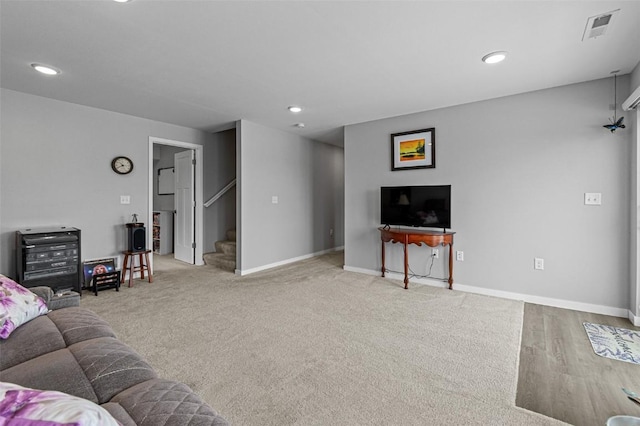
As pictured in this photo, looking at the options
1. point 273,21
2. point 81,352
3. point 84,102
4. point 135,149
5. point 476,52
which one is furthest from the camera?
point 135,149

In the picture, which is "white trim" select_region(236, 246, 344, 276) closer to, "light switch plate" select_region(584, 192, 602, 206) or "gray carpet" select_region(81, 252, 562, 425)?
"gray carpet" select_region(81, 252, 562, 425)

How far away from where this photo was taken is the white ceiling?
6.48 feet

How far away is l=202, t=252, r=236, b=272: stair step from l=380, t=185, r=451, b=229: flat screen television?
252 centimetres

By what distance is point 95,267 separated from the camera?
12.7 ft

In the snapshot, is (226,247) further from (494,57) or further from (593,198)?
(593,198)

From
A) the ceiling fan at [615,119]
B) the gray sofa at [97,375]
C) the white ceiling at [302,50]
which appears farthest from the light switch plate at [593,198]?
the gray sofa at [97,375]

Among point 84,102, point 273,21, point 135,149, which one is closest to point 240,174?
point 135,149

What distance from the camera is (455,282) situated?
12.8 feet

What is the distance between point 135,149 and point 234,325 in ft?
10.4

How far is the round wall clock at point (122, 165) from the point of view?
4194 millimetres

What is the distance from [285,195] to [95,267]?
2921 mm

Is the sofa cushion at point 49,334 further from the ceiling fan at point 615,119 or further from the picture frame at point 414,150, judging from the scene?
the ceiling fan at point 615,119

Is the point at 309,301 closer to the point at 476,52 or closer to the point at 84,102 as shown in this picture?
the point at 476,52

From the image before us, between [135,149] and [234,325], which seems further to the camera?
[135,149]
